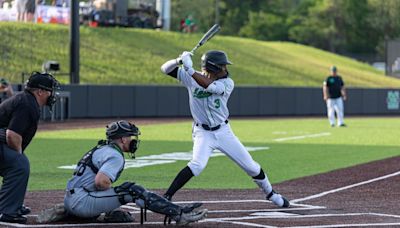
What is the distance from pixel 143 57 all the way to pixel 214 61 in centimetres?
3860

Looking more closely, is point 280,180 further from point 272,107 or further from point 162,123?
point 272,107

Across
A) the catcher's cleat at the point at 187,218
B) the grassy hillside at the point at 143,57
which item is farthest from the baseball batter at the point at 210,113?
the grassy hillside at the point at 143,57

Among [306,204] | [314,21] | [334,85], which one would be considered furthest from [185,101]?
[314,21]

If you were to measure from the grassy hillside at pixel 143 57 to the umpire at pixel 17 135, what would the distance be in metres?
27.6

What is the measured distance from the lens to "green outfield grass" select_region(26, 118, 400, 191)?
1514 centimetres

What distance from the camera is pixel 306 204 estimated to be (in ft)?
38.8

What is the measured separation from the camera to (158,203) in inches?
364

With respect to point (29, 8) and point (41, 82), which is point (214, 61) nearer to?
point (41, 82)

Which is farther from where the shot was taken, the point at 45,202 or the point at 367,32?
the point at 367,32

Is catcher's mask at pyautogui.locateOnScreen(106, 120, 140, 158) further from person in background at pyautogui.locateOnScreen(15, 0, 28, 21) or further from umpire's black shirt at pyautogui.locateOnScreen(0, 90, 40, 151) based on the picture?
person in background at pyautogui.locateOnScreen(15, 0, 28, 21)

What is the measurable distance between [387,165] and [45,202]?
7952 mm

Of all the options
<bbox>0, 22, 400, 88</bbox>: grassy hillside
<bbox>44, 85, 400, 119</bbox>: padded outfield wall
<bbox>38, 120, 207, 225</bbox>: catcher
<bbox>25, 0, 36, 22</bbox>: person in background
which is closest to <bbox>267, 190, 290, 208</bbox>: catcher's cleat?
<bbox>38, 120, 207, 225</bbox>: catcher

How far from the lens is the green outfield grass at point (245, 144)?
15.1m

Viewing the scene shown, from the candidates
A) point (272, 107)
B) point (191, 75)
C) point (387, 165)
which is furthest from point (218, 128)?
point (272, 107)
